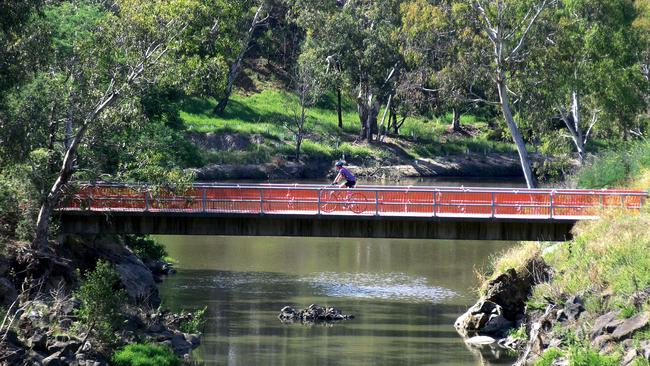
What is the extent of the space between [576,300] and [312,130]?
7206 cm

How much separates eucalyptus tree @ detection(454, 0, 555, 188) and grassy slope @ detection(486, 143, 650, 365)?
1406 cm

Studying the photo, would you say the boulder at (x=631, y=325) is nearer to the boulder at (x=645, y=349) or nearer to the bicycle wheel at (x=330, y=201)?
the boulder at (x=645, y=349)

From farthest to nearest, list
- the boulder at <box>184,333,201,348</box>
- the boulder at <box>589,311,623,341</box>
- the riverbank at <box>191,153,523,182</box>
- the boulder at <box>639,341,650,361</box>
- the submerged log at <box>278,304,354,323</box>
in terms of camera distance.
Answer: the riverbank at <box>191,153,523,182</box> → the submerged log at <box>278,304,354,323</box> → the boulder at <box>184,333,201,348</box> → the boulder at <box>589,311,623,341</box> → the boulder at <box>639,341,650,361</box>

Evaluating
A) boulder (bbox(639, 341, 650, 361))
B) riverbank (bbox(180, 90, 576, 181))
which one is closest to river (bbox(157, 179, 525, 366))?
boulder (bbox(639, 341, 650, 361))

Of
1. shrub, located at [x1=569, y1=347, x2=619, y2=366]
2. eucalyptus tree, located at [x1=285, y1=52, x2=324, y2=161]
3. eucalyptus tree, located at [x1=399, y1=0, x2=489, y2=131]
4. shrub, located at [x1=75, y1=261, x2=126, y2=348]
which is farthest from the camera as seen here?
eucalyptus tree, located at [x1=285, y1=52, x2=324, y2=161]

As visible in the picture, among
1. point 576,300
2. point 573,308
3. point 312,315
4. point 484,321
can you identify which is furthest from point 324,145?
point 573,308

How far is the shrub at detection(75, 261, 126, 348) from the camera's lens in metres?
31.8

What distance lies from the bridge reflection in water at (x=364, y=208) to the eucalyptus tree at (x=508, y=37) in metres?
14.3

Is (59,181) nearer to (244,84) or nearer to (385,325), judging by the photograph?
(385,325)

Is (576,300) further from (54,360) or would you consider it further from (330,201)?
(54,360)

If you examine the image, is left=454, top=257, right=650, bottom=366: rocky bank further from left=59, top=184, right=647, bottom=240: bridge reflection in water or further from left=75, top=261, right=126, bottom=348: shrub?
left=75, top=261, right=126, bottom=348: shrub

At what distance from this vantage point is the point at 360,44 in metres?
97.6

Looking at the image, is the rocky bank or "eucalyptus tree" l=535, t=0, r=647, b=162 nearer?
the rocky bank

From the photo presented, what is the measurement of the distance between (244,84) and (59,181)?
76.5 metres
